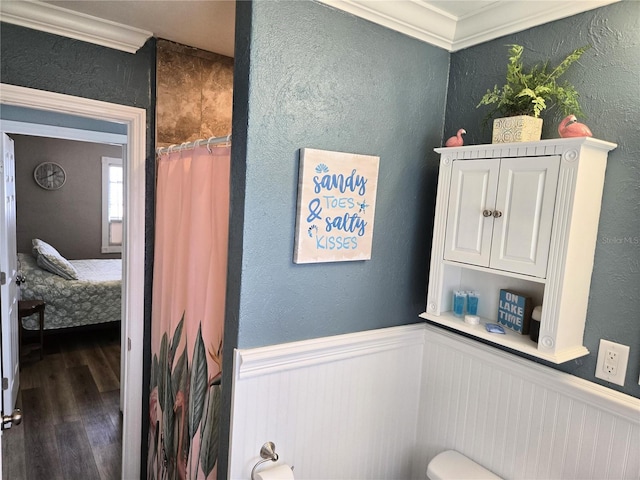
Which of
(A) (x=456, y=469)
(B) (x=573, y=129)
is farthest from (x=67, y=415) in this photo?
(B) (x=573, y=129)

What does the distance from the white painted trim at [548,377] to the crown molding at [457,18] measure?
4.11 feet

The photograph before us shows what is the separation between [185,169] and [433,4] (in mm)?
1205

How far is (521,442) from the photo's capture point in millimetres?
1614

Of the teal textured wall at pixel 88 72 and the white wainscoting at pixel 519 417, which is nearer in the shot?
the white wainscoting at pixel 519 417

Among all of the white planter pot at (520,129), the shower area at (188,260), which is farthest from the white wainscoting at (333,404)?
the white planter pot at (520,129)

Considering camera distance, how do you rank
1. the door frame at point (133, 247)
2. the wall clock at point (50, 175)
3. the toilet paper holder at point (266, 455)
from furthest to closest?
the wall clock at point (50, 175) → the door frame at point (133, 247) → the toilet paper holder at point (266, 455)

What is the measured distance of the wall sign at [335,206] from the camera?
1.51m

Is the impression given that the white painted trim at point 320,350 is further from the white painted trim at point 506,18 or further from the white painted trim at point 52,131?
the white painted trim at point 52,131

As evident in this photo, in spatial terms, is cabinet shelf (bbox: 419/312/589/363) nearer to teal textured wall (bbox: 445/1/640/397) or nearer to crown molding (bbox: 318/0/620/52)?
teal textured wall (bbox: 445/1/640/397)

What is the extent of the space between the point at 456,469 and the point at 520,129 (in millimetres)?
1323

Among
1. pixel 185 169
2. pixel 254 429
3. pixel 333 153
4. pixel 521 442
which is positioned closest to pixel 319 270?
pixel 333 153

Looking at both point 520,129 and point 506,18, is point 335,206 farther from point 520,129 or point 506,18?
point 506,18

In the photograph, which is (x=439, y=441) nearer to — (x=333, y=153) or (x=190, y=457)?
(x=190, y=457)

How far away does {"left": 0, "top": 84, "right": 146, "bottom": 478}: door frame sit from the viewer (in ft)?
6.48
